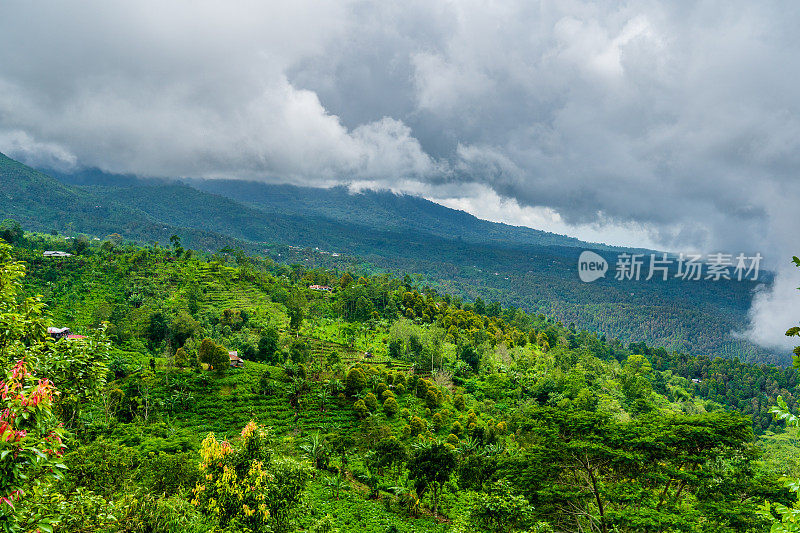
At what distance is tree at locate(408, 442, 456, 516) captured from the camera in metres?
27.7

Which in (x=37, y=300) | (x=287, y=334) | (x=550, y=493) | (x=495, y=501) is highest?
(x=37, y=300)

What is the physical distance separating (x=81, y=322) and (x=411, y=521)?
5639cm

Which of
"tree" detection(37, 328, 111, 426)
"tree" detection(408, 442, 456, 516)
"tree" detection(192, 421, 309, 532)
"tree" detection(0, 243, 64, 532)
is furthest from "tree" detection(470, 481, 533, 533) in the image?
"tree" detection(0, 243, 64, 532)

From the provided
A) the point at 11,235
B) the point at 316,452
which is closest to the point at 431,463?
the point at 316,452

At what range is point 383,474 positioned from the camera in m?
35.1

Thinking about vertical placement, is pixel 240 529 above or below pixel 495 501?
above

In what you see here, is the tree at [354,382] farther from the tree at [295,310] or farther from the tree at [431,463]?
the tree at [295,310]

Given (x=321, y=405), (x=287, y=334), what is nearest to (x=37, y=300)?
(x=321, y=405)

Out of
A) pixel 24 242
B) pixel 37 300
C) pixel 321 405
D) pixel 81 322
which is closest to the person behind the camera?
pixel 37 300

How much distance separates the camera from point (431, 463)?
90.7ft

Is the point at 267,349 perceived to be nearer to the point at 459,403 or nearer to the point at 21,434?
the point at 459,403

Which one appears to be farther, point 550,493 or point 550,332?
point 550,332

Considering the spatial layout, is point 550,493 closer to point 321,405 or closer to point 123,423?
point 321,405

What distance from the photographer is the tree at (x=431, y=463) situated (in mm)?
27672
